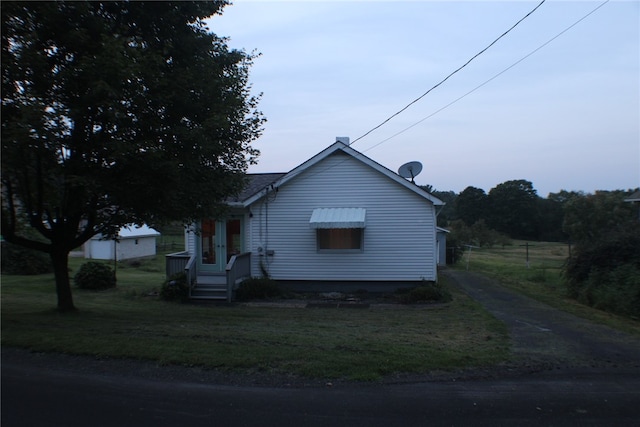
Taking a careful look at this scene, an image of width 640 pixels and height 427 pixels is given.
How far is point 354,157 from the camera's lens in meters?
15.7

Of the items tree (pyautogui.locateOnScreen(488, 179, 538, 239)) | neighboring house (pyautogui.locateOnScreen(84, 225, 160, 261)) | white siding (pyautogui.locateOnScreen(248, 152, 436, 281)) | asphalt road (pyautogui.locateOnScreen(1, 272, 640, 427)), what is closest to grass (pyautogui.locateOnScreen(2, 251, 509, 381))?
asphalt road (pyautogui.locateOnScreen(1, 272, 640, 427))

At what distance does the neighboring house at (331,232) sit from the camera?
15.5m

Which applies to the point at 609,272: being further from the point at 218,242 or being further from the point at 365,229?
the point at 218,242

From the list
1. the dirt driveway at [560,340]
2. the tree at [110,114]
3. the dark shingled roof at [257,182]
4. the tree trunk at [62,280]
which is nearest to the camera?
the dirt driveway at [560,340]

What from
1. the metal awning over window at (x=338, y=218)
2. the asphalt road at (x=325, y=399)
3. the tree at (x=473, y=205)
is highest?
the tree at (x=473, y=205)

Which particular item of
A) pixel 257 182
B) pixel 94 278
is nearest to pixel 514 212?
pixel 257 182

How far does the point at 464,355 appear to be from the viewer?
262 inches

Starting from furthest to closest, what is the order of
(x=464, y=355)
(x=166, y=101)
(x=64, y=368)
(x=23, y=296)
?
1. (x=23, y=296)
2. (x=166, y=101)
3. (x=464, y=355)
4. (x=64, y=368)

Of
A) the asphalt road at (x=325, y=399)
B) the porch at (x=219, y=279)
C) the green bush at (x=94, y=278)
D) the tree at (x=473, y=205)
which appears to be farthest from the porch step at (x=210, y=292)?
the tree at (x=473, y=205)

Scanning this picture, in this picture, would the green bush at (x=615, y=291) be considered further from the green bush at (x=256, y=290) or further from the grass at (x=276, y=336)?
the green bush at (x=256, y=290)

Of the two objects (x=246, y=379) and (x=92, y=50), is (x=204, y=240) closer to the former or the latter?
(x=92, y=50)

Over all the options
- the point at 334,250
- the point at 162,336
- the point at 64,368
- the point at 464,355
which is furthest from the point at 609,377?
the point at 334,250

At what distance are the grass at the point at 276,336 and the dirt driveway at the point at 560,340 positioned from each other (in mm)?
374

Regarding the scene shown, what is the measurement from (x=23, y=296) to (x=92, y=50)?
904cm
